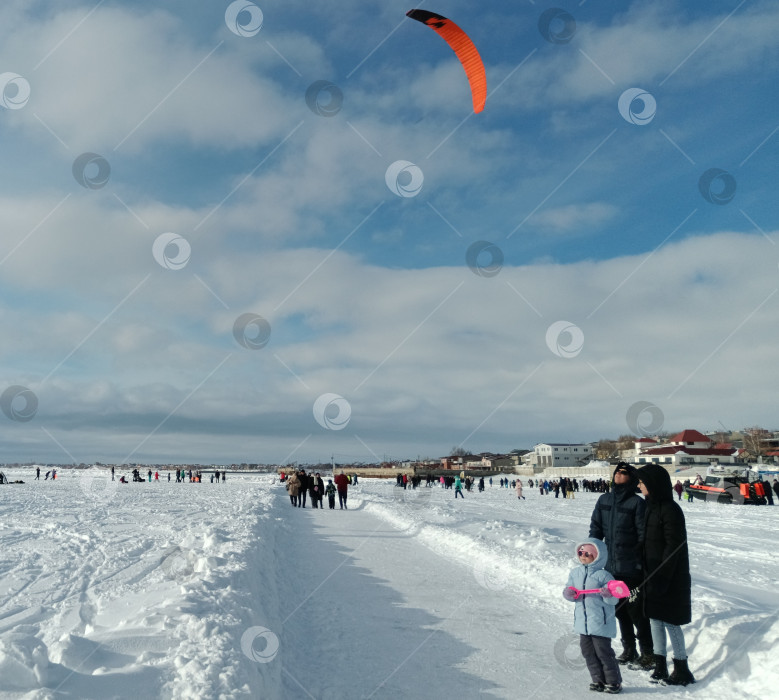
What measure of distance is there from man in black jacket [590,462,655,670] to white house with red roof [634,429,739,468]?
82906mm

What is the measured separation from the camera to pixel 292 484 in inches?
1025

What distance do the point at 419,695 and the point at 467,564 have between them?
6207mm

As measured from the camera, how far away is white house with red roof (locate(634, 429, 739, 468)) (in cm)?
9147

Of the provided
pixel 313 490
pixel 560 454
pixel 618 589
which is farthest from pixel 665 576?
pixel 560 454

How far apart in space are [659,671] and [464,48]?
1320 cm

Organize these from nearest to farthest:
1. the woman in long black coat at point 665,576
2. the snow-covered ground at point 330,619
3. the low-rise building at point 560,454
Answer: the snow-covered ground at point 330,619, the woman in long black coat at point 665,576, the low-rise building at point 560,454

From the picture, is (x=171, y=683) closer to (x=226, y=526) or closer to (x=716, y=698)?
(x=716, y=698)

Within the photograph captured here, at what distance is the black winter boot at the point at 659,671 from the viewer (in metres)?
4.95

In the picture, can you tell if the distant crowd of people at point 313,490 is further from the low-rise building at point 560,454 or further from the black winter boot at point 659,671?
the low-rise building at point 560,454

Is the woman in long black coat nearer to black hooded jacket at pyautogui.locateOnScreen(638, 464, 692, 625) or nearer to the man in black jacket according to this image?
black hooded jacket at pyautogui.locateOnScreen(638, 464, 692, 625)

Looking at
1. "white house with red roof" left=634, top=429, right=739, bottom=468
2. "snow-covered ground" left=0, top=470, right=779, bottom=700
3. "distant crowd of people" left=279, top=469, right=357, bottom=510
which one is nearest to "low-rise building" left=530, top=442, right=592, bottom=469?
"white house with red roof" left=634, top=429, right=739, bottom=468

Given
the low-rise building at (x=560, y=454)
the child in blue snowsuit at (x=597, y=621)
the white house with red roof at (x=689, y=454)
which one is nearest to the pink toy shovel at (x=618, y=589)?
the child in blue snowsuit at (x=597, y=621)

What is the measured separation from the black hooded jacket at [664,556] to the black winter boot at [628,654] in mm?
547

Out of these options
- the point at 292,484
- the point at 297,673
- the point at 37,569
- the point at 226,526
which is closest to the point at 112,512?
the point at 292,484
